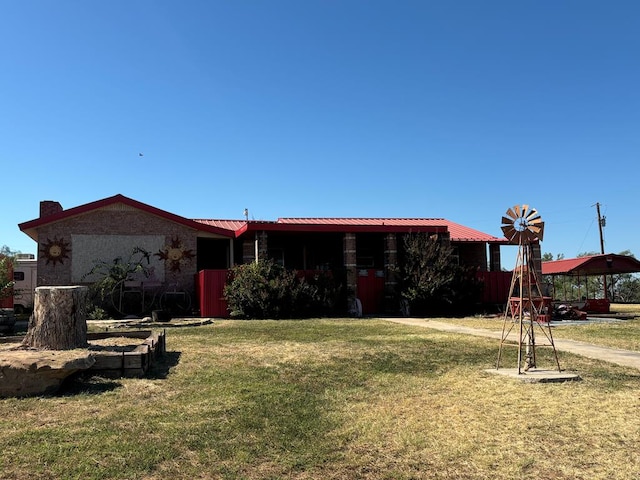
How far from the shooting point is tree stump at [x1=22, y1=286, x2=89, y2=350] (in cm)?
750

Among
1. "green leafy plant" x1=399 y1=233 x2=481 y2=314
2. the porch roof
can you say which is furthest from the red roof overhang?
"green leafy plant" x1=399 y1=233 x2=481 y2=314

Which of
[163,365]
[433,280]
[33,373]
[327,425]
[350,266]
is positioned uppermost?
[350,266]

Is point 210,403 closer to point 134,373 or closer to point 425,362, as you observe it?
point 134,373

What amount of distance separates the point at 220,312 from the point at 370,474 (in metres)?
18.0

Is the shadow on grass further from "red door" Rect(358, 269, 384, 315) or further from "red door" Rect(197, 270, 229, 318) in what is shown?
"red door" Rect(358, 269, 384, 315)

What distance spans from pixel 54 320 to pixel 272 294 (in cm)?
1255

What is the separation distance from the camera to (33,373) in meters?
5.94

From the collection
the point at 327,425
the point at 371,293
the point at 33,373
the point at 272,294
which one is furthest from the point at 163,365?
the point at 371,293

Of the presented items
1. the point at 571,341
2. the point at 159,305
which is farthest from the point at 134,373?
the point at 159,305

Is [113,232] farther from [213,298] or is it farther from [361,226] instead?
[361,226]

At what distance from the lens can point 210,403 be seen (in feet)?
18.9

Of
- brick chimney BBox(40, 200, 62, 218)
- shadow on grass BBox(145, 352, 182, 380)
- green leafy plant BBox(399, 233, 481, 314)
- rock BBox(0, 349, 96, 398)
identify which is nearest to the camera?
rock BBox(0, 349, 96, 398)

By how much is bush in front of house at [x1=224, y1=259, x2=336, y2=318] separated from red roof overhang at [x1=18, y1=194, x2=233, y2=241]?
→ 3783mm

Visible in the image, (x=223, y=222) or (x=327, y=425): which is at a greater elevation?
(x=223, y=222)
